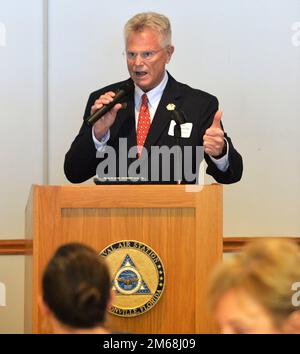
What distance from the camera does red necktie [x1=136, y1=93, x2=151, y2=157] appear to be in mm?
4336

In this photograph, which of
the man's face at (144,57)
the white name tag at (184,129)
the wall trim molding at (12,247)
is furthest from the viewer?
the wall trim molding at (12,247)

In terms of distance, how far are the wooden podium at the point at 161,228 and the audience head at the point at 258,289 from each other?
1.47m

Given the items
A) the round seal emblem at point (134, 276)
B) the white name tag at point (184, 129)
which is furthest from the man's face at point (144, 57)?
the round seal emblem at point (134, 276)

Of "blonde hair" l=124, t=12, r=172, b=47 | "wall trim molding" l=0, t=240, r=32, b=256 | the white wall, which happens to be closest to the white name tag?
"blonde hair" l=124, t=12, r=172, b=47

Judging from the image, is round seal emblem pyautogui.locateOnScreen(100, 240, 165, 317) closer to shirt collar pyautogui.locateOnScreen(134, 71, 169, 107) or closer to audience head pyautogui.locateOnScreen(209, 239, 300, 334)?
shirt collar pyautogui.locateOnScreen(134, 71, 169, 107)

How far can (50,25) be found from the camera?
568 cm

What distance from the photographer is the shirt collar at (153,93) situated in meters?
4.49

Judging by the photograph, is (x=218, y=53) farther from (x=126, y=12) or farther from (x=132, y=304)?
(x=132, y=304)

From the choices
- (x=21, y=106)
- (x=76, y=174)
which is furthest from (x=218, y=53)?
(x=76, y=174)

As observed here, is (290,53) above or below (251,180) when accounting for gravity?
above

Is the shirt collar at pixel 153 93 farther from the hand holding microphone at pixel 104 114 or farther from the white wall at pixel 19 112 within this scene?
the white wall at pixel 19 112

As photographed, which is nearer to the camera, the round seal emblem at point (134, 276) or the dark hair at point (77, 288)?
the dark hair at point (77, 288)

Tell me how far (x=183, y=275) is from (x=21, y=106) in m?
2.29

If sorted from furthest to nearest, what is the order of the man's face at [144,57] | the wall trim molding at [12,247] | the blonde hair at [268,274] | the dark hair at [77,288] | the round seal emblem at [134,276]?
1. the wall trim molding at [12,247]
2. the man's face at [144,57]
3. the round seal emblem at [134,276]
4. the dark hair at [77,288]
5. the blonde hair at [268,274]
